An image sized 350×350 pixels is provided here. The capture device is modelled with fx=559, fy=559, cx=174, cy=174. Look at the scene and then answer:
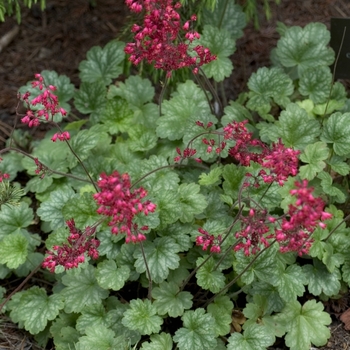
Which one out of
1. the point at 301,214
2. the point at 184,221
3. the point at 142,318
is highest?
the point at 301,214

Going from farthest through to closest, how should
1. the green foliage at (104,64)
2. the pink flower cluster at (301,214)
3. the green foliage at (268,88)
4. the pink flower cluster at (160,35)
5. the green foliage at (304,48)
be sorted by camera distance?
the green foliage at (104,64)
the green foliage at (304,48)
the green foliage at (268,88)
the pink flower cluster at (160,35)
the pink flower cluster at (301,214)

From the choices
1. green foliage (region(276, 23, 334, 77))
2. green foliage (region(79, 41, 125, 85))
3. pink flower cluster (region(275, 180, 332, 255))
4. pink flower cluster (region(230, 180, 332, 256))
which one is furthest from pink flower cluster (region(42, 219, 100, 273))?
green foliage (region(276, 23, 334, 77))

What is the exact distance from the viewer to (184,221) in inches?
113

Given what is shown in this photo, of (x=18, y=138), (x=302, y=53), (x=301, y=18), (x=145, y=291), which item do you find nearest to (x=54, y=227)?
(x=145, y=291)

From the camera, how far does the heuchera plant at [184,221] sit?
256cm

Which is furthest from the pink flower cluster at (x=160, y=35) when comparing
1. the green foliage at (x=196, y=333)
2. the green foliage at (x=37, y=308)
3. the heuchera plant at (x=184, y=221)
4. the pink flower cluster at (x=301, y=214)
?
the green foliage at (x=37, y=308)

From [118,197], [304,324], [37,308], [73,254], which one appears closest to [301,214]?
[118,197]

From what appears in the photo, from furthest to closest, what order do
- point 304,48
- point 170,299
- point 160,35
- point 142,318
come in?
point 304,48 < point 170,299 < point 142,318 < point 160,35

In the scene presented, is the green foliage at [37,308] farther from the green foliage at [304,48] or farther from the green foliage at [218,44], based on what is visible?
the green foliage at [304,48]

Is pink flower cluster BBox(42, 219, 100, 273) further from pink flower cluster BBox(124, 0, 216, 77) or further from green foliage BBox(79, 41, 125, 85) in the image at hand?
green foliage BBox(79, 41, 125, 85)

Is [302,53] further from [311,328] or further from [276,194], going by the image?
[311,328]

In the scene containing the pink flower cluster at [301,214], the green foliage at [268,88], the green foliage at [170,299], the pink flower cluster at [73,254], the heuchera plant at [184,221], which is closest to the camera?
the pink flower cluster at [301,214]

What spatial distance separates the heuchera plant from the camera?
256cm

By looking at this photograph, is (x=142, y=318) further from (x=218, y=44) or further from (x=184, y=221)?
(x=218, y=44)
